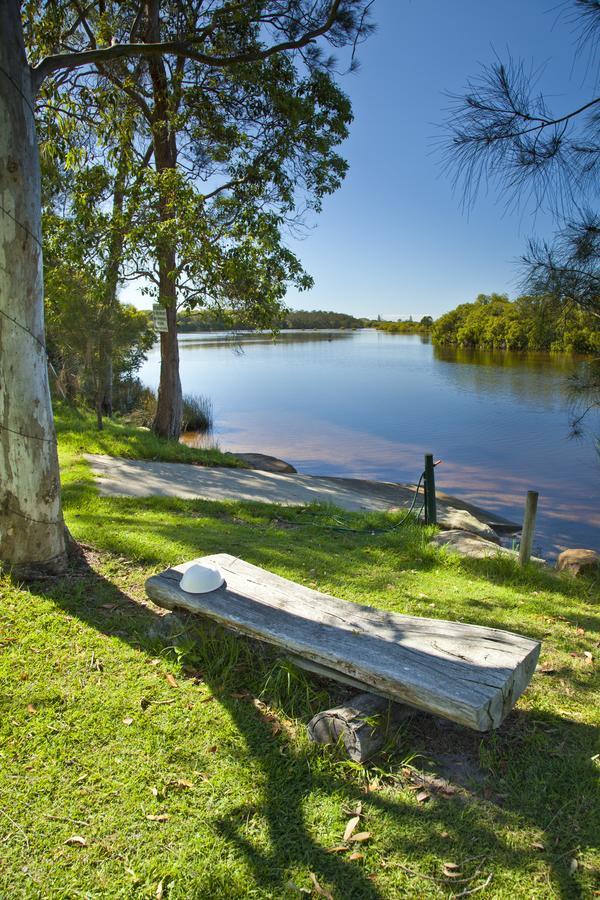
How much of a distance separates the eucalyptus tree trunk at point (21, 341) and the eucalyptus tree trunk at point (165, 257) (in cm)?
525

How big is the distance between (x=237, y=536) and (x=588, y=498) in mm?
8652

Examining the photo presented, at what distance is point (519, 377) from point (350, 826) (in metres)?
29.6

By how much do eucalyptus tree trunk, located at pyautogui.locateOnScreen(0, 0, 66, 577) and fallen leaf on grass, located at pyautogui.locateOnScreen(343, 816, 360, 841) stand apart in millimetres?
2488

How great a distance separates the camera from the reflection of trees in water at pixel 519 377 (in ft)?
75.6

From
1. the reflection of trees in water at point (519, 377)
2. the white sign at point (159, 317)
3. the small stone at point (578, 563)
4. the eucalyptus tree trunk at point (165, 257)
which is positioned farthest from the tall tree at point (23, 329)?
the reflection of trees in water at point (519, 377)

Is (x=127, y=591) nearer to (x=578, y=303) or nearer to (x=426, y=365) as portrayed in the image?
(x=578, y=303)

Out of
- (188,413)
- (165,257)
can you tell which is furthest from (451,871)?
(188,413)

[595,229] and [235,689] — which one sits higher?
[595,229]

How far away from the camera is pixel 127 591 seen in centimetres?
371

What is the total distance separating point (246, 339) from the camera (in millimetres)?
17547

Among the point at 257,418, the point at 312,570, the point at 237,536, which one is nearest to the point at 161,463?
the point at 237,536

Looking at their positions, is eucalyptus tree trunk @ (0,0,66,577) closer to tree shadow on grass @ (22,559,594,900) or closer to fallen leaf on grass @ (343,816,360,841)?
tree shadow on grass @ (22,559,594,900)

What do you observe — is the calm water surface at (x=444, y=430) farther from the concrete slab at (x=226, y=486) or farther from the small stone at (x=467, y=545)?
the concrete slab at (x=226, y=486)

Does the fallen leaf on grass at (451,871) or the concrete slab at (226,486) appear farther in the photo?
the concrete slab at (226,486)
